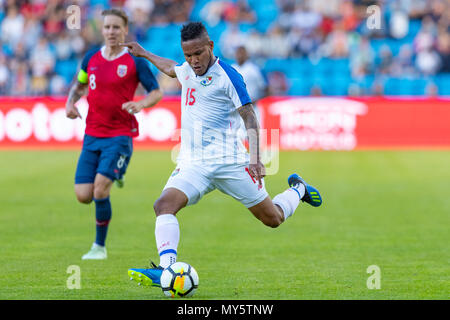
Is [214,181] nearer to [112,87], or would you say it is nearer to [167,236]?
[167,236]

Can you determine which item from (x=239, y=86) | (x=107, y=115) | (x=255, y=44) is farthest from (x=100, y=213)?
(x=255, y=44)

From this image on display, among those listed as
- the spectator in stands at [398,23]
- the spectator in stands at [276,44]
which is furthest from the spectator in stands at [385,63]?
the spectator in stands at [276,44]

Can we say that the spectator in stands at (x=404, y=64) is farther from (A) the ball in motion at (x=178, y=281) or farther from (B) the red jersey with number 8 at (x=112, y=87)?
(A) the ball in motion at (x=178, y=281)

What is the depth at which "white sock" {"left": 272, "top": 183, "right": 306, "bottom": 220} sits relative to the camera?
803cm

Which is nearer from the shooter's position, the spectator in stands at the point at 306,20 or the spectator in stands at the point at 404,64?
the spectator in stands at the point at 404,64

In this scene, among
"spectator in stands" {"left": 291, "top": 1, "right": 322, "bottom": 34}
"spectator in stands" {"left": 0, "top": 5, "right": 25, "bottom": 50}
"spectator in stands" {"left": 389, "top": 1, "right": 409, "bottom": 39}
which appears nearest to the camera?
"spectator in stands" {"left": 291, "top": 1, "right": 322, "bottom": 34}

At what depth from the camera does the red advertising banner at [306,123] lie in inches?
953

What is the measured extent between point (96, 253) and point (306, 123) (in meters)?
15.7

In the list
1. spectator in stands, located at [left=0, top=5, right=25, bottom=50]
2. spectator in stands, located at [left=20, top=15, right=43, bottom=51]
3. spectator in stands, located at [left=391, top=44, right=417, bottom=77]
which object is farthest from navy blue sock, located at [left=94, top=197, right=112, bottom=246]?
spectator in stands, located at [left=0, top=5, right=25, bottom=50]

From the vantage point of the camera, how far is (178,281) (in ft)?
21.7

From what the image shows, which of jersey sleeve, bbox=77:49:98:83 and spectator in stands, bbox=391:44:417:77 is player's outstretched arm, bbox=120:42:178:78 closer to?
jersey sleeve, bbox=77:49:98:83
